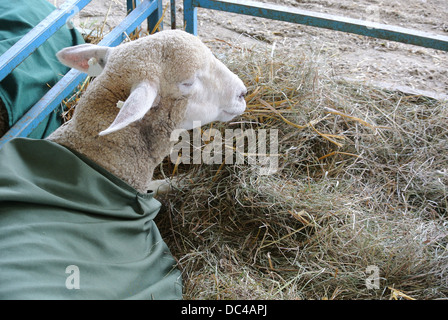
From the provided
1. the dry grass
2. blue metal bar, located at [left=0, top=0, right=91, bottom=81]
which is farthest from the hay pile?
blue metal bar, located at [left=0, top=0, right=91, bottom=81]

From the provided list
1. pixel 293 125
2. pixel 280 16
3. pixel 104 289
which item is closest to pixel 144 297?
pixel 104 289

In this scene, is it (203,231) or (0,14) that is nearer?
(203,231)

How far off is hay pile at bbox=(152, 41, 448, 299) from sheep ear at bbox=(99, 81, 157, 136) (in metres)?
0.89

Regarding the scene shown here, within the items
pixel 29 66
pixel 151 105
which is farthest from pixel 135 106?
pixel 29 66

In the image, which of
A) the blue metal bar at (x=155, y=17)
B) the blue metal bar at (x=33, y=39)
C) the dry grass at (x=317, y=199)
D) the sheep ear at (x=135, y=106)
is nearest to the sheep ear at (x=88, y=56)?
the blue metal bar at (x=33, y=39)

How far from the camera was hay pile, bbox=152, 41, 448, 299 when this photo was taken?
2.52m

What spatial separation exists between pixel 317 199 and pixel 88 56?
153 centimetres

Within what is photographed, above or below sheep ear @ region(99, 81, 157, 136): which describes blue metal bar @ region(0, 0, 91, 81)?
above

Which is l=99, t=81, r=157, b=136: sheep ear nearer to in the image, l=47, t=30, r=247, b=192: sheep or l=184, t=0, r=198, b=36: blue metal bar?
l=47, t=30, r=247, b=192: sheep

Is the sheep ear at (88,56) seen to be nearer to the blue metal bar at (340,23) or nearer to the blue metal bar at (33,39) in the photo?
the blue metal bar at (33,39)

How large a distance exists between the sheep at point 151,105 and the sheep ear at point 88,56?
2.1 inches

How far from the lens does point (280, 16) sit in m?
3.38
